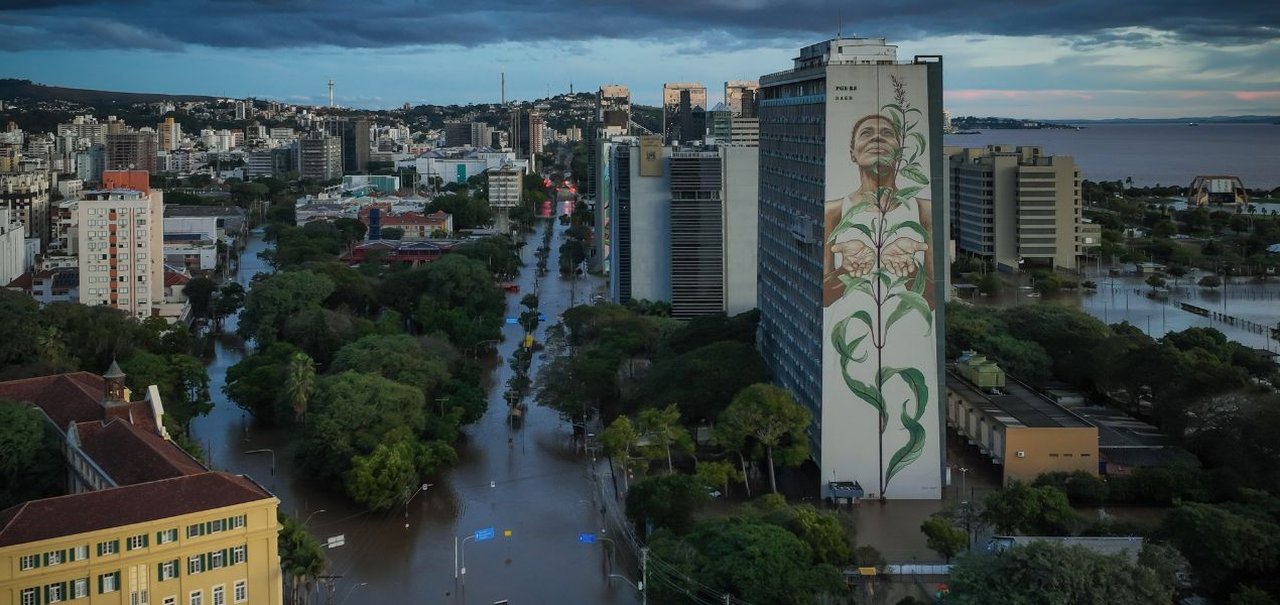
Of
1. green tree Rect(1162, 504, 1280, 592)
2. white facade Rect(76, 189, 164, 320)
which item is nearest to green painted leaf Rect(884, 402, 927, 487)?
green tree Rect(1162, 504, 1280, 592)

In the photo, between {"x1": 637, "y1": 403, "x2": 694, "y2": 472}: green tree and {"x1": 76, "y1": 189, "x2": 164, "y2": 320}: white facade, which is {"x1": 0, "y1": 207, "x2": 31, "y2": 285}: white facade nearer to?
{"x1": 76, "y1": 189, "x2": 164, "y2": 320}: white facade

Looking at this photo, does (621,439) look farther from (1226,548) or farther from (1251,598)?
(1251,598)

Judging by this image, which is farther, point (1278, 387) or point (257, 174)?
point (257, 174)

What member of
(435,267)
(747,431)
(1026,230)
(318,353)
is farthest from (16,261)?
(1026,230)

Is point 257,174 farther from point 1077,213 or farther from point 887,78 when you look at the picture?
point 887,78

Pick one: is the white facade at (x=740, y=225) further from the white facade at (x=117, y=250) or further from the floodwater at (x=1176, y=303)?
the white facade at (x=117, y=250)
